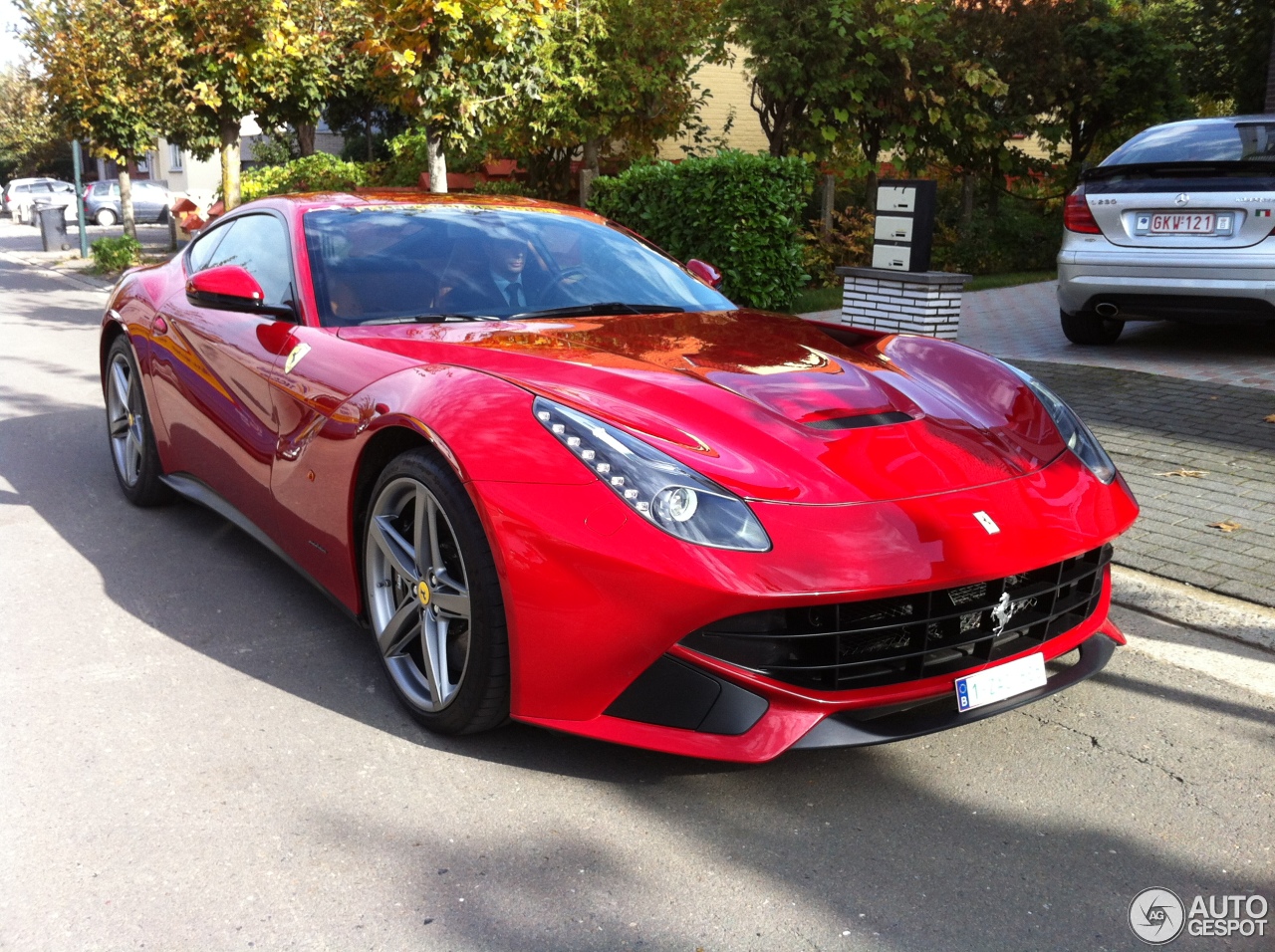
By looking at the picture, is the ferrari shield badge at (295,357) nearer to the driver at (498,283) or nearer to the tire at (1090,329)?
the driver at (498,283)

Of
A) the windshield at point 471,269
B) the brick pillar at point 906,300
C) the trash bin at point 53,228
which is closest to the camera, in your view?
the windshield at point 471,269

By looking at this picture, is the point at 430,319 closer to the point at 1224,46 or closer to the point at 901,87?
the point at 901,87

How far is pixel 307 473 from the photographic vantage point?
356 centimetres

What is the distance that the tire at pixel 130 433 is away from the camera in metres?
5.11

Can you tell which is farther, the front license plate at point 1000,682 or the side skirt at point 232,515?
the side skirt at point 232,515

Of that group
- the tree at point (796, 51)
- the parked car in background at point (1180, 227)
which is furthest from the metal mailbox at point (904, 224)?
the tree at point (796, 51)

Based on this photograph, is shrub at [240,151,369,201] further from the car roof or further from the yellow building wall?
the car roof

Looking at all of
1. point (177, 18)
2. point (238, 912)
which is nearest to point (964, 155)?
point (177, 18)

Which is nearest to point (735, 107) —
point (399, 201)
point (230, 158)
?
point (230, 158)

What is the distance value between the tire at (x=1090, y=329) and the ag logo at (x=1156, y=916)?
6.94 metres

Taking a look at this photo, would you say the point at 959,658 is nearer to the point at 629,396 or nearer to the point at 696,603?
the point at 696,603

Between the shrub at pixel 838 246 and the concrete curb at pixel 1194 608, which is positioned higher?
the shrub at pixel 838 246

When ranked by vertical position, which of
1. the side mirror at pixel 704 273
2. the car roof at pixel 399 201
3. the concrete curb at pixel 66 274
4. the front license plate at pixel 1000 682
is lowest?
the concrete curb at pixel 66 274

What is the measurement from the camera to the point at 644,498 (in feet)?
8.54
